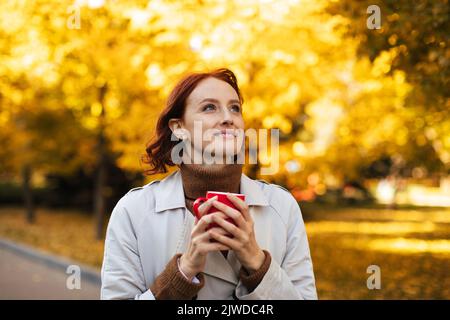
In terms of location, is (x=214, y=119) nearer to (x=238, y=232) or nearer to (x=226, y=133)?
(x=226, y=133)

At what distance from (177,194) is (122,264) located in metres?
0.29

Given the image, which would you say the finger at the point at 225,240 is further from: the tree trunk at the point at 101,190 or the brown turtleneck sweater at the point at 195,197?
the tree trunk at the point at 101,190

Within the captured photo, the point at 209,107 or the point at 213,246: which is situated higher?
the point at 209,107

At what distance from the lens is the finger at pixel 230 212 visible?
174cm

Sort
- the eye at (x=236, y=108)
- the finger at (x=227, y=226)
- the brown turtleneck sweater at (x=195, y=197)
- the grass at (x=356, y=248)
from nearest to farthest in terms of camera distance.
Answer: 1. the finger at (x=227, y=226)
2. the brown turtleneck sweater at (x=195, y=197)
3. the eye at (x=236, y=108)
4. the grass at (x=356, y=248)

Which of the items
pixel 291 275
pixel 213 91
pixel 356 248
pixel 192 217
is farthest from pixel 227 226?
pixel 356 248

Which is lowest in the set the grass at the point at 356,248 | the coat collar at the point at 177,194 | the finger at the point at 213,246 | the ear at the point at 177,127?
the grass at the point at 356,248

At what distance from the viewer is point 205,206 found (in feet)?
5.86

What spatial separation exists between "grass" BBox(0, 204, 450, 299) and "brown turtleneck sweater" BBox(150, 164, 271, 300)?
6509 mm

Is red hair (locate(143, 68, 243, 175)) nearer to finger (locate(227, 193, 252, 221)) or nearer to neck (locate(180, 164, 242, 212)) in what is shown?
neck (locate(180, 164, 242, 212))

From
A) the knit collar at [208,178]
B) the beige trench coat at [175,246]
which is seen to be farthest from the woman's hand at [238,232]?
the knit collar at [208,178]

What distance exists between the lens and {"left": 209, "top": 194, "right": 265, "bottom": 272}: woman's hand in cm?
175

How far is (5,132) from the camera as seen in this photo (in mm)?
17922

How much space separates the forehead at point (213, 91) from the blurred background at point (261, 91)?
382cm
